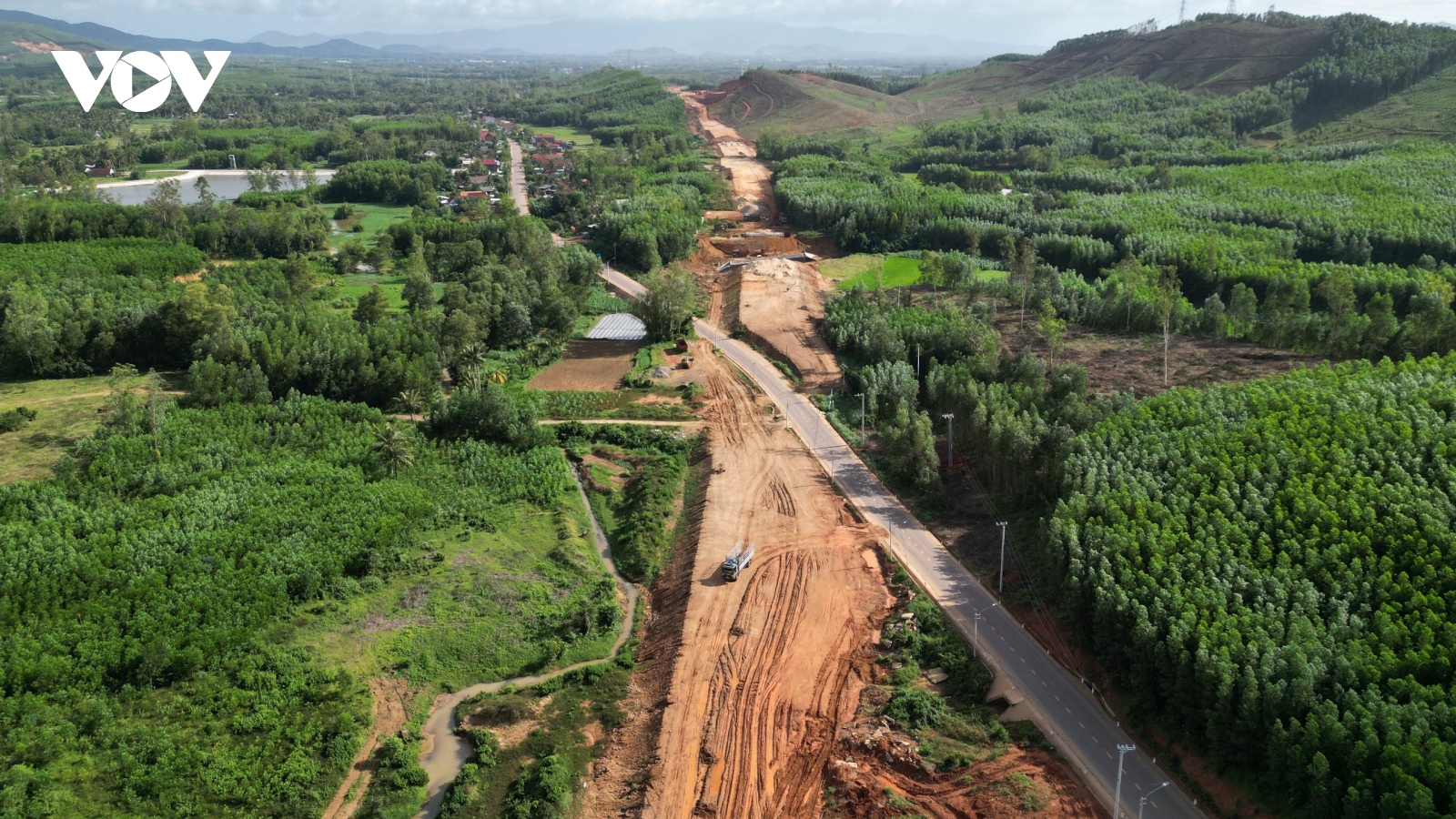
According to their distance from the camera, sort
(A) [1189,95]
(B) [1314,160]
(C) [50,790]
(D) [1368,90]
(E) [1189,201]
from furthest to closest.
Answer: (A) [1189,95] < (D) [1368,90] < (B) [1314,160] < (E) [1189,201] < (C) [50,790]

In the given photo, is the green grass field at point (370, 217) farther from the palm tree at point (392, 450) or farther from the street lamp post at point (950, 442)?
the street lamp post at point (950, 442)

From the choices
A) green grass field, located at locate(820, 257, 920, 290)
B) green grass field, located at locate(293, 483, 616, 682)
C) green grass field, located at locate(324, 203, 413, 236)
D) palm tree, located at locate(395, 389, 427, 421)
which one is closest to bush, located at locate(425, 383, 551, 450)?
palm tree, located at locate(395, 389, 427, 421)

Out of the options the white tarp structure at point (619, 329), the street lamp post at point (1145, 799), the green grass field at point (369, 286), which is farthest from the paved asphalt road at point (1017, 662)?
the green grass field at point (369, 286)

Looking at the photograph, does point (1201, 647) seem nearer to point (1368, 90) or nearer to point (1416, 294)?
point (1416, 294)

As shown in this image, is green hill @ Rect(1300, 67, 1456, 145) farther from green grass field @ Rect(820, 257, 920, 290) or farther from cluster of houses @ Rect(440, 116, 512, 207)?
A: cluster of houses @ Rect(440, 116, 512, 207)

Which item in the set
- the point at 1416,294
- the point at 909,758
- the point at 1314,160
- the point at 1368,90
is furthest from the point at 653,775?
the point at 1368,90

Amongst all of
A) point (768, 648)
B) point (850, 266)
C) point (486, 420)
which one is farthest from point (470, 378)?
point (850, 266)
